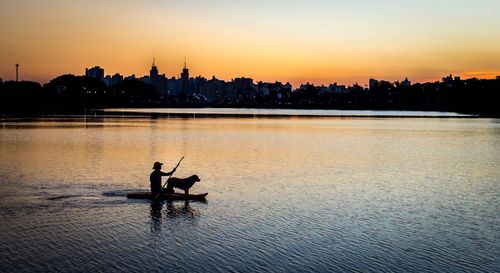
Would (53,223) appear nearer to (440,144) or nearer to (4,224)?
(4,224)

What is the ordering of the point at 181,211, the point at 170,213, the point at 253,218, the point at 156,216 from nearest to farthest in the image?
the point at 156,216 < the point at 253,218 < the point at 170,213 < the point at 181,211

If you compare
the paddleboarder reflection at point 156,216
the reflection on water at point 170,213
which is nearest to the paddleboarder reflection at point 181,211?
the reflection on water at point 170,213

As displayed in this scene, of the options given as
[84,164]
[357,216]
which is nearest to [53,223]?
[357,216]

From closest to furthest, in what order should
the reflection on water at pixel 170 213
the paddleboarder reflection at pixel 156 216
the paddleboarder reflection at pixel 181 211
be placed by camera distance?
the paddleboarder reflection at pixel 156 216, the reflection on water at pixel 170 213, the paddleboarder reflection at pixel 181 211

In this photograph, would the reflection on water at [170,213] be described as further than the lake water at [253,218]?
Yes

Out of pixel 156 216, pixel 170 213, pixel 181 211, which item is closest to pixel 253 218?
pixel 181 211

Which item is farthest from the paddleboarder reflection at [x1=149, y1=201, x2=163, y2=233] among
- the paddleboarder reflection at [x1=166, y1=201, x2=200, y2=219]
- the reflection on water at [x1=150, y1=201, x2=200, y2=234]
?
the paddleboarder reflection at [x1=166, y1=201, x2=200, y2=219]

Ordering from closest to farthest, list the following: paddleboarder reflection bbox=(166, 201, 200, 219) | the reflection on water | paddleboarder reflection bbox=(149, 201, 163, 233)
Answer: paddleboarder reflection bbox=(149, 201, 163, 233) → the reflection on water → paddleboarder reflection bbox=(166, 201, 200, 219)

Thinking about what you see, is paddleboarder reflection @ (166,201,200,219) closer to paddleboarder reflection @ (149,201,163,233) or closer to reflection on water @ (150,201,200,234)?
reflection on water @ (150,201,200,234)

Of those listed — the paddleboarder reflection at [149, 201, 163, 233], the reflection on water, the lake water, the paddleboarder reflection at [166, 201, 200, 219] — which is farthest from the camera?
the paddleboarder reflection at [166, 201, 200, 219]

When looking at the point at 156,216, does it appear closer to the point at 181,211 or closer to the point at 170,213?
the point at 170,213

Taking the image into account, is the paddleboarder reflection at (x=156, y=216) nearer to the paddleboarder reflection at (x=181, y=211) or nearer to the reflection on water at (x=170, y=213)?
the reflection on water at (x=170, y=213)

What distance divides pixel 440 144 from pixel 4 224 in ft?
180

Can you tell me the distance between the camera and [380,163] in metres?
43.4
